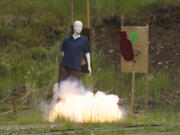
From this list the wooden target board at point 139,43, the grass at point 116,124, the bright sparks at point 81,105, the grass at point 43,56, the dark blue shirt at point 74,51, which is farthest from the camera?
the grass at point 43,56

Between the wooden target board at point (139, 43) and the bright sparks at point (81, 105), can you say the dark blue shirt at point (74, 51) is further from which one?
the wooden target board at point (139, 43)

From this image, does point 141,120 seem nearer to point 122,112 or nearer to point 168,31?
point 122,112

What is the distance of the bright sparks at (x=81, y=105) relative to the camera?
32.6 ft

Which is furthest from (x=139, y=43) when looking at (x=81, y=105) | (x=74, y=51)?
(x=81, y=105)

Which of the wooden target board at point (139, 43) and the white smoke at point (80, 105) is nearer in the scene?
the white smoke at point (80, 105)

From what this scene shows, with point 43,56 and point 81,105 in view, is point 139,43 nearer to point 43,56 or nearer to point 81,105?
point 81,105

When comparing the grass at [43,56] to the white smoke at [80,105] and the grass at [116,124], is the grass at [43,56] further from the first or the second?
the white smoke at [80,105]

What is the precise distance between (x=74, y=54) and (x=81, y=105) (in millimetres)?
973

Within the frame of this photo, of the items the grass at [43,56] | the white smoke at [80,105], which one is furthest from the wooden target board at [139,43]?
the white smoke at [80,105]

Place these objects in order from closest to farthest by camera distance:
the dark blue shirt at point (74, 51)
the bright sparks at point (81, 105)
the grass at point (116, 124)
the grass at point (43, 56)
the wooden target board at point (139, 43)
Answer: the grass at point (116, 124) → the bright sparks at point (81, 105) → the dark blue shirt at point (74, 51) → the wooden target board at point (139, 43) → the grass at point (43, 56)

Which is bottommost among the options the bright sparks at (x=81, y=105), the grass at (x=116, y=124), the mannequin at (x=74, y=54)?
the grass at (x=116, y=124)

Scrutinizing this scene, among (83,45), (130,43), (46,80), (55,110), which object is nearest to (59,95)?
(55,110)

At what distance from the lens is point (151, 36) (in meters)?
16.9

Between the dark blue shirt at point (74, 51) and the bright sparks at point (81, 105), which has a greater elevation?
the dark blue shirt at point (74, 51)
